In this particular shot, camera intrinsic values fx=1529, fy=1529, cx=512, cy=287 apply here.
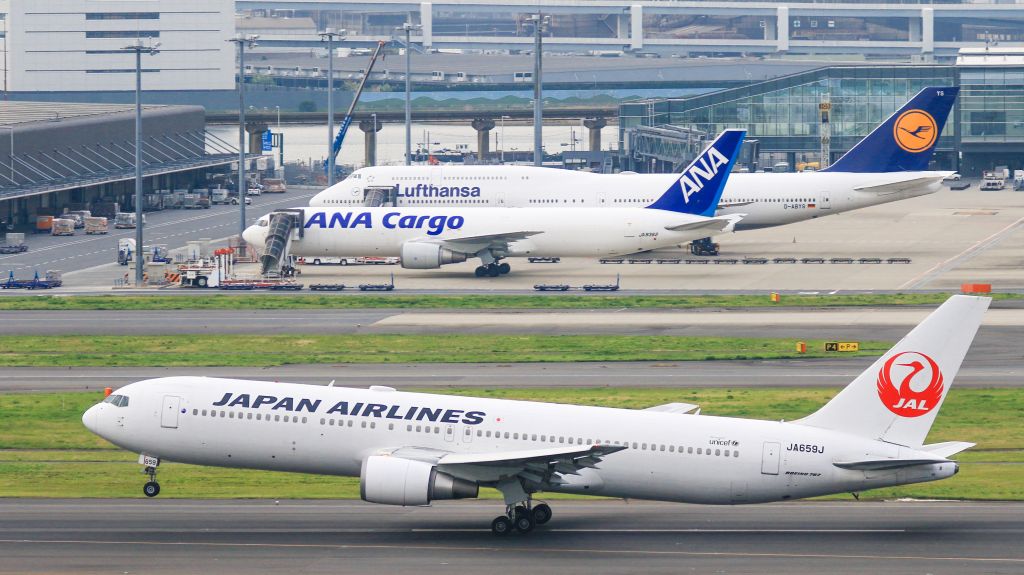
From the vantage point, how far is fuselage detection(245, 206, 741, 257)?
108m

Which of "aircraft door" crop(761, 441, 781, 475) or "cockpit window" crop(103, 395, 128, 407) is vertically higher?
"cockpit window" crop(103, 395, 128, 407)

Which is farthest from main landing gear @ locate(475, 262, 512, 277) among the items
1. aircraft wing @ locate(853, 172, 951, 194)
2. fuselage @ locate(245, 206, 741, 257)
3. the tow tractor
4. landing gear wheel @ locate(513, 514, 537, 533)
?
landing gear wheel @ locate(513, 514, 537, 533)

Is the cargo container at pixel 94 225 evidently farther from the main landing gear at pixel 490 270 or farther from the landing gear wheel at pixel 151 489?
the landing gear wheel at pixel 151 489

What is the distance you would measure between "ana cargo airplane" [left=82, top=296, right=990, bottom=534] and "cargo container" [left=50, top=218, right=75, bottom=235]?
99.2 m

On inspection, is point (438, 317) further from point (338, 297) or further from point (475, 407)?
point (475, 407)

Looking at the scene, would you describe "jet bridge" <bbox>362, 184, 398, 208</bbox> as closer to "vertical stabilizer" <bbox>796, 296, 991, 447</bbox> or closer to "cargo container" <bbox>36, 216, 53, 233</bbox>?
"cargo container" <bbox>36, 216, 53, 233</bbox>

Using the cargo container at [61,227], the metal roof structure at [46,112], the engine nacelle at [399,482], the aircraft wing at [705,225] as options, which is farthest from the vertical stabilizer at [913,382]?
the metal roof structure at [46,112]

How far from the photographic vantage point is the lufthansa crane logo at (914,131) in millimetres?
118125

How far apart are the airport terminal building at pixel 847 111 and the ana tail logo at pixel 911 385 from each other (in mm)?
143292

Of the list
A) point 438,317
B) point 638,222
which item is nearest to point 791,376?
point 438,317

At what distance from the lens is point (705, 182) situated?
108m

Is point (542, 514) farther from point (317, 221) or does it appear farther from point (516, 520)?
point (317, 221)

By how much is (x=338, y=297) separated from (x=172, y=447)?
51.9 metres

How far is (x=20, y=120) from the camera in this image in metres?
156
